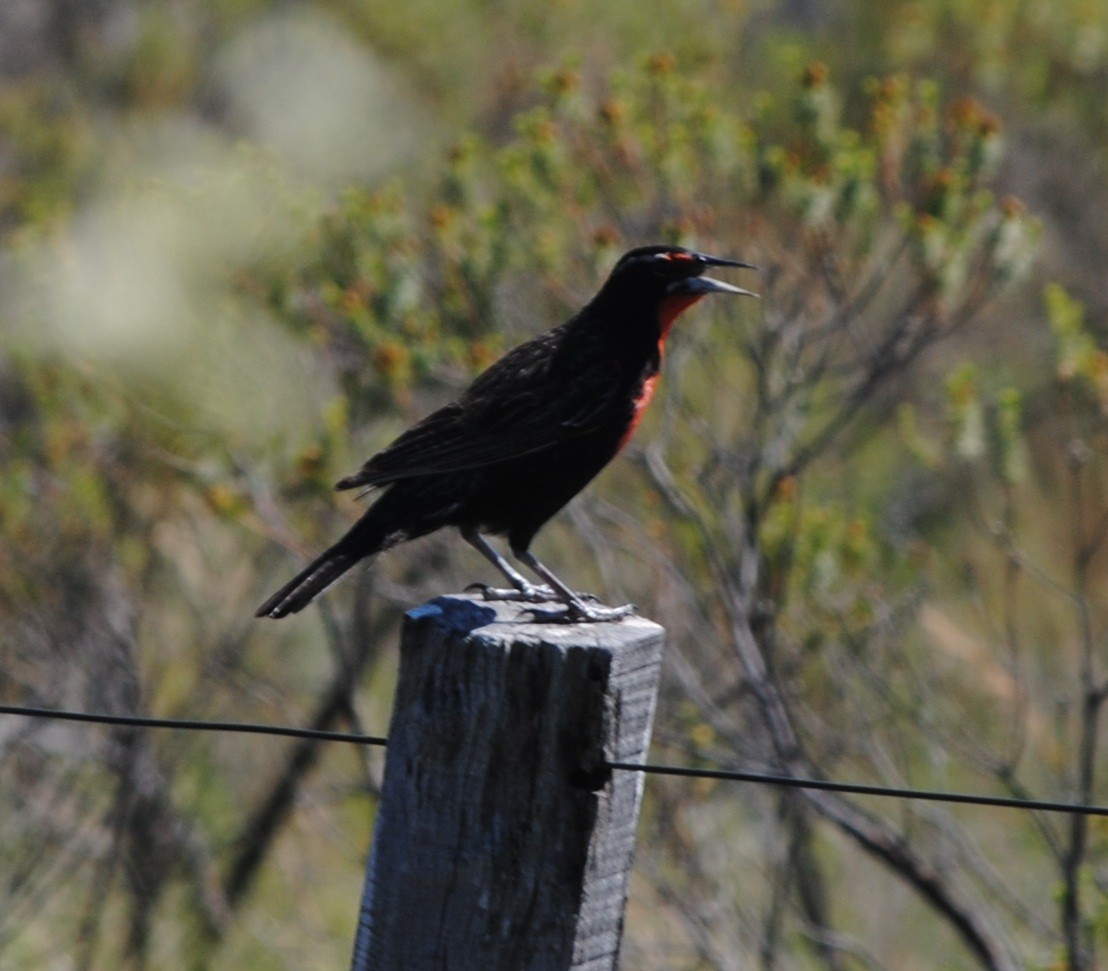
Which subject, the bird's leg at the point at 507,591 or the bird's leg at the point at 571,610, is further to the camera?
the bird's leg at the point at 507,591

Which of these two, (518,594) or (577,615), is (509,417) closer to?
(518,594)

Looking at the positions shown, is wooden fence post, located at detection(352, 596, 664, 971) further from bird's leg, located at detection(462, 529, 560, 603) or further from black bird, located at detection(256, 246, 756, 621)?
black bird, located at detection(256, 246, 756, 621)

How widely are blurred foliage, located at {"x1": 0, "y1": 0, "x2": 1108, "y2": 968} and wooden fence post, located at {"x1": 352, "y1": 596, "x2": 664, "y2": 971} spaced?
352cm

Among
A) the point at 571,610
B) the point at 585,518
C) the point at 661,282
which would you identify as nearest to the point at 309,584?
the point at 571,610

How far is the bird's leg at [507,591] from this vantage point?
367 centimetres

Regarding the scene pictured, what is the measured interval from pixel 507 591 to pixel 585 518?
3.81 m

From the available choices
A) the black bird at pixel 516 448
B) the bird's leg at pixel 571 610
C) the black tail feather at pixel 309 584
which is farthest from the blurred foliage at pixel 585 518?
the black tail feather at pixel 309 584

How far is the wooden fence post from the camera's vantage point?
2717 millimetres

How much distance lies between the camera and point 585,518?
25.3ft

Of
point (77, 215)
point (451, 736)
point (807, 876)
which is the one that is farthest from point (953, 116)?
point (77, 215)

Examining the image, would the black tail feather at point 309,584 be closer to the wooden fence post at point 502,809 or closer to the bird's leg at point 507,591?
the bird's leg at point 507,591

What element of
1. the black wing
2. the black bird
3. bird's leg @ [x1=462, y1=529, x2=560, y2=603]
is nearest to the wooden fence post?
bird's leg @ [x1=462, y1=529, x2=560, y2=603]

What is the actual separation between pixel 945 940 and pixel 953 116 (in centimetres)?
434

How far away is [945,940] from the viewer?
9.53 m
